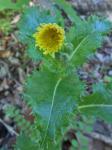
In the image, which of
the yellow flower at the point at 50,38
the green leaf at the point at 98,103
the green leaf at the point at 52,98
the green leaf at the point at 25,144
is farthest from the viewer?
the green leaf at the point at 25,144

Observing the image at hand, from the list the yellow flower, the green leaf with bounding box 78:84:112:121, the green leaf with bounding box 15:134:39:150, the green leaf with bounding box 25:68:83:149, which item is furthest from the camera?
the green leaf with bounding box 15:134:39:150

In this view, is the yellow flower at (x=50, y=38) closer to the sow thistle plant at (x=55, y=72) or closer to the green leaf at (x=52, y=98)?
the sow thistle plant at (x=55, y=72)

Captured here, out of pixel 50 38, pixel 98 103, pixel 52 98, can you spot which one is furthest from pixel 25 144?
pixel 50 38

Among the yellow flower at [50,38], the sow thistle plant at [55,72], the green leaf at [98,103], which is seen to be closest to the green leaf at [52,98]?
the sow thistle plant at [55,72]

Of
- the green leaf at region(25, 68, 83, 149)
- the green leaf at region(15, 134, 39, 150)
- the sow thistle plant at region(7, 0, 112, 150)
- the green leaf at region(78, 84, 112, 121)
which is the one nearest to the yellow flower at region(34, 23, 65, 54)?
the sow thistle plant at region(7, 0, 112, 150)

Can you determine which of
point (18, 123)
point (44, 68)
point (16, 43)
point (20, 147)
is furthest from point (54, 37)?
point (16, 43)

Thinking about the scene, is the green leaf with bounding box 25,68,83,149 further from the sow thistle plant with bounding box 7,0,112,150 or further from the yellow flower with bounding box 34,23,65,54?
the yellow flower with bounding box 34,23,65,54

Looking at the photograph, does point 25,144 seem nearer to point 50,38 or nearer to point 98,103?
point 98,103
